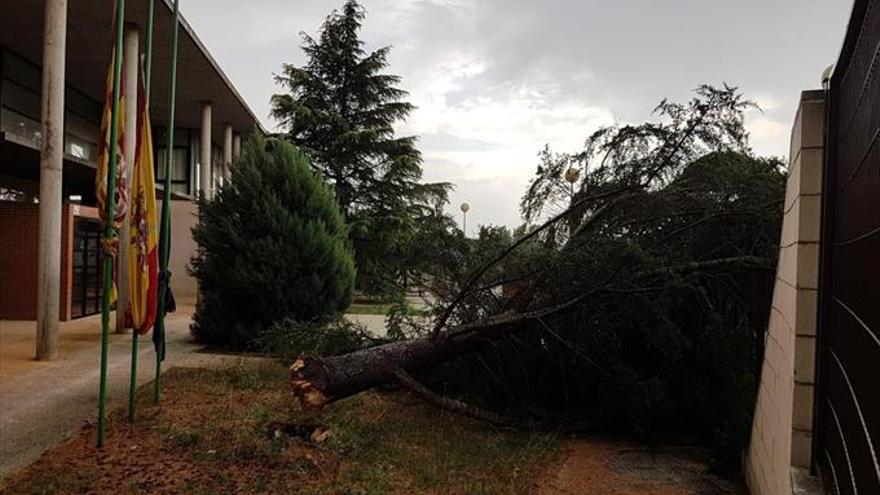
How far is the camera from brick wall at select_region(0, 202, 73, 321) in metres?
13.8

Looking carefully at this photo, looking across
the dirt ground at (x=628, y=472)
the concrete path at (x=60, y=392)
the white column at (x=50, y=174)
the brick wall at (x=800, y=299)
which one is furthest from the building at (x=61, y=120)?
the brick wall at (x=800, y=299)

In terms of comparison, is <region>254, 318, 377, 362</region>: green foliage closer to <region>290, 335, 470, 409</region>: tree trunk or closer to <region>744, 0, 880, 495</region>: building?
<region>290, 335, 470, 409</region>: tree trunk

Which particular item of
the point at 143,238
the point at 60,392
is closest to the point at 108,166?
the point at 143,238

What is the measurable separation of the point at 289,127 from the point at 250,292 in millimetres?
13950

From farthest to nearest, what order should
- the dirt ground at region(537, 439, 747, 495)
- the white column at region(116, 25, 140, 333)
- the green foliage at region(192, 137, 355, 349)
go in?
the white column at region(116, 25, 140, 333)
the green foliage at region(192, 137, 355, 349)
the dirt ground at region(537, 439, 747, 495)

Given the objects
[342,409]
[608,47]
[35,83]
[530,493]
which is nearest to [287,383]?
[342,409]

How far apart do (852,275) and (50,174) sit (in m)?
9.99

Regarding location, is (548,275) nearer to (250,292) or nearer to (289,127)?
(250,292)

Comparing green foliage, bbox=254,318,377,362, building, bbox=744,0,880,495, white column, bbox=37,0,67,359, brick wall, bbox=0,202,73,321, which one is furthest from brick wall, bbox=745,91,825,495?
brick wall, bbox=0,202,73,321

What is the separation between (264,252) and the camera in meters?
10.7

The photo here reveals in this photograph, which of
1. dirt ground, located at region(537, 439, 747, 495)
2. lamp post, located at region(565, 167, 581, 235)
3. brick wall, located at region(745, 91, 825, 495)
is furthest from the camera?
lamp post, located at region(565, 167, 581, 235)

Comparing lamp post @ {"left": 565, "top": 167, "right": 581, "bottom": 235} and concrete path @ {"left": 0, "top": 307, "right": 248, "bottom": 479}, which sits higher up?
lamp post @ {"left": 565, "top": 167, "right": 581, "bottom": 235}

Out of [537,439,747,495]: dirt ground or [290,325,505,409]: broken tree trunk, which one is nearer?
[537,439,747,495]: dirt ground

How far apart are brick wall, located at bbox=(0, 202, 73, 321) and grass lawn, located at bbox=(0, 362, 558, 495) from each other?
8622 millimetres
